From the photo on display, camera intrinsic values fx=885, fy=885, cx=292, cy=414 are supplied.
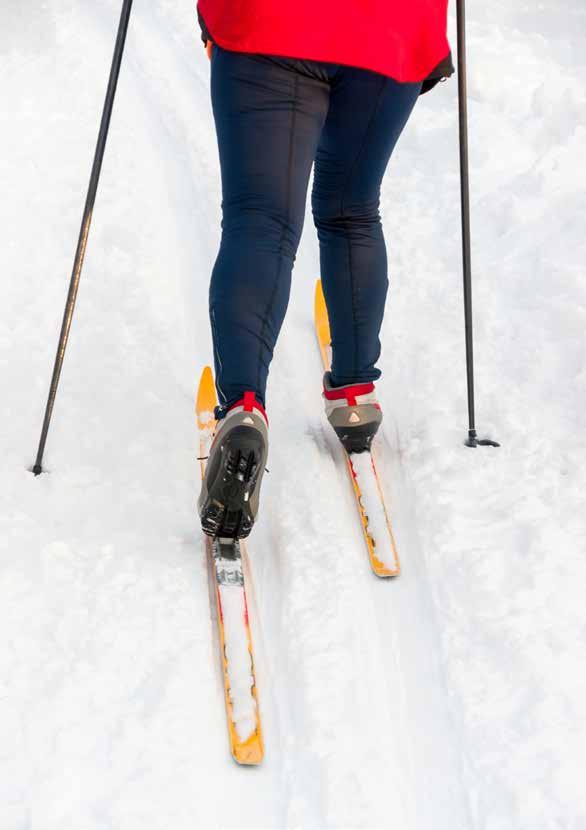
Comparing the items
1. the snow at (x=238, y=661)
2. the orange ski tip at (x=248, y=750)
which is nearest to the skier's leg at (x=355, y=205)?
the snow at (x=238, y=661)

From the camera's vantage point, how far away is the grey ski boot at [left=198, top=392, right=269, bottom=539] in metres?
1.87

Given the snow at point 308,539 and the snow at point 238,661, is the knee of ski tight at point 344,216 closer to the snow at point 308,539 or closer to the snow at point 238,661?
the snow at point 308,539

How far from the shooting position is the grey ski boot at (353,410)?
2.47 m

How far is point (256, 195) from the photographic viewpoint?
1.88 m

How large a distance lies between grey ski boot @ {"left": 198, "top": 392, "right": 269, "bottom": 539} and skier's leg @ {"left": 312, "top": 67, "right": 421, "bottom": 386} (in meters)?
0.54

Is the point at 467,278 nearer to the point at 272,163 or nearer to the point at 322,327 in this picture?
the point at 322,327

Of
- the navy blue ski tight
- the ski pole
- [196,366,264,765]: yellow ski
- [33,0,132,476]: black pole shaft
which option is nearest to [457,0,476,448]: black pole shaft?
the ski pole

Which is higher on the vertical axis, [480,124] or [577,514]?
[480,124]

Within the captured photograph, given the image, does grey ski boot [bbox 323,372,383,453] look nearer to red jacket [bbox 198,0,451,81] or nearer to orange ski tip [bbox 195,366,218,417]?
orange ski tip [bbox 195,366,218,417]

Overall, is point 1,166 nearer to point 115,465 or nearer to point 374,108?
point 115,465

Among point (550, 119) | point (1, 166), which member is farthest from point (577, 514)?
point (1, 166)

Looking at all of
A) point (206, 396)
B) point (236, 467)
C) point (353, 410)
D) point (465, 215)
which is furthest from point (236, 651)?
point (465, 215)

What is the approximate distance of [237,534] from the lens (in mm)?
2021

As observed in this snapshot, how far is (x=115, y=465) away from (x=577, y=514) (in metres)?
1.25
